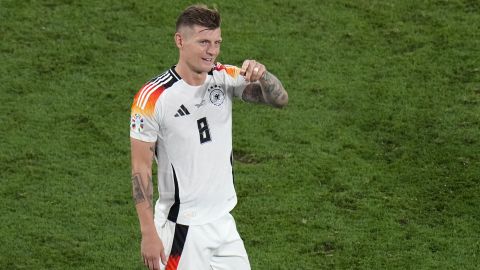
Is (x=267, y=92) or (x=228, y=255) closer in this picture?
(x=267, y=92)

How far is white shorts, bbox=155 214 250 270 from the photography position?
7.76m

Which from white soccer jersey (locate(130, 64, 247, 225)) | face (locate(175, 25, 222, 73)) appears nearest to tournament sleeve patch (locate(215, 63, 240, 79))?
white soccer jersey (locate(130, 64, 247, 225))

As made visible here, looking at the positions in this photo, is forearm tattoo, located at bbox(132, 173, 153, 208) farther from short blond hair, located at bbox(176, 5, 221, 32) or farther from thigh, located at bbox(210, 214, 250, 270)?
short blond hair, located at bbox(176, 5, 221, 32)

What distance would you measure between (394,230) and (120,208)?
8.34ft

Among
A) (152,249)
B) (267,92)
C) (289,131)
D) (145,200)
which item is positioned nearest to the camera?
(152,249)

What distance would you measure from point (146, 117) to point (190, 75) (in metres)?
0.42

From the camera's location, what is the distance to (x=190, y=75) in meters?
7.64

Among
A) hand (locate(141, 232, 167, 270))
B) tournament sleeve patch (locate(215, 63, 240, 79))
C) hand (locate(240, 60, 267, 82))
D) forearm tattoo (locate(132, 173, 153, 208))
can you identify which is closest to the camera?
hand (locate(240, 60, 267, 82))

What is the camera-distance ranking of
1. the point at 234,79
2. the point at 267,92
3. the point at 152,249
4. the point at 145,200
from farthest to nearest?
the point at 234,79 < the point at 267,92 < the point at 145,200 < the point at 152,249

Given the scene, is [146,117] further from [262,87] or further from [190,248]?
[190,248]

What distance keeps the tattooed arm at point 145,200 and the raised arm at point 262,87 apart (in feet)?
2.61

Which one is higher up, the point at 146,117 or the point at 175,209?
the point at 146,117

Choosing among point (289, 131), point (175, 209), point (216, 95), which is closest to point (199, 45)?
point (216, 95)

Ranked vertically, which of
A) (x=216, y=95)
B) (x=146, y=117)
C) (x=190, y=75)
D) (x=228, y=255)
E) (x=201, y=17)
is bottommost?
(x=228, y=255)
